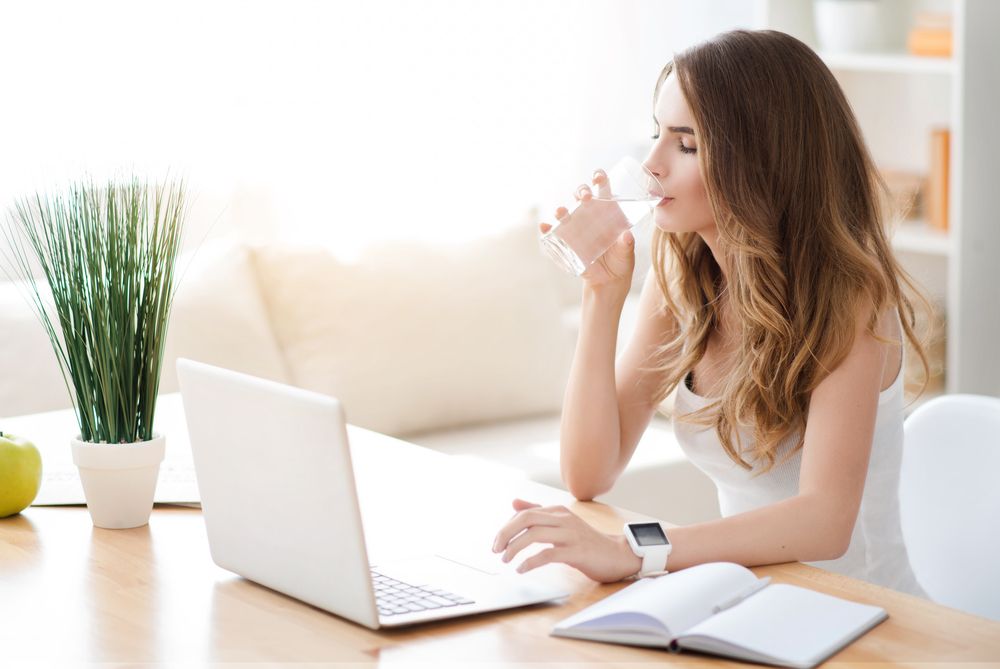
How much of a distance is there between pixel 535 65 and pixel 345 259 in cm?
110

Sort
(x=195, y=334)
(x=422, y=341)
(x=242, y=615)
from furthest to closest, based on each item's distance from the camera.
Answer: (x=422, y=341)
(x=195, y=334)
(x=242, y=615)

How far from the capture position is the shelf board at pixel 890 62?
337cm

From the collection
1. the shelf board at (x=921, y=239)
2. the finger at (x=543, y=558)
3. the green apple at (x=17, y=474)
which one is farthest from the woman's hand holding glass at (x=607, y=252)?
the shelf board at (x=921, y=239)

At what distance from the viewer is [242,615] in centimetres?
129

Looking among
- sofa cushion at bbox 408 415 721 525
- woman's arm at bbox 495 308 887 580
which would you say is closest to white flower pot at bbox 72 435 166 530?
woman's arm at bbox 495 308 887 580

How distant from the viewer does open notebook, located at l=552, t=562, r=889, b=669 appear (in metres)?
1.15

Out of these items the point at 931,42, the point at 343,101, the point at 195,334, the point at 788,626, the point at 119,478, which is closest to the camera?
the point at 788,626

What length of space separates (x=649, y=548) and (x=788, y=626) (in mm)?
215

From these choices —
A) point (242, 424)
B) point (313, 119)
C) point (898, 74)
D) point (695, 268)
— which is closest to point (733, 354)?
point (695, 268)

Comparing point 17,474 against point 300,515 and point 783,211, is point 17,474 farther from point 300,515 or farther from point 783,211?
point 783,211

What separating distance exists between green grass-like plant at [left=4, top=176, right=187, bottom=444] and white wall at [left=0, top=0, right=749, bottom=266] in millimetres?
1517

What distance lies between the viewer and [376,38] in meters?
3.68

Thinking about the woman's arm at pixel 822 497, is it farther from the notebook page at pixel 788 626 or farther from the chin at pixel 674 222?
the chin at pixel 674 222

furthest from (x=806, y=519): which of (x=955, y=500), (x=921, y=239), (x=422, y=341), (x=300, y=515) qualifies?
(x=921, y=239)
